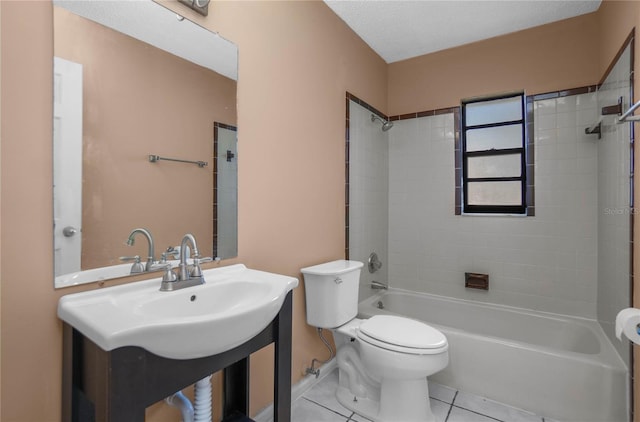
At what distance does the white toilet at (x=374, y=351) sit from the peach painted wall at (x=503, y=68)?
68.7 inches

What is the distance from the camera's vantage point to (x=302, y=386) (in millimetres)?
1938

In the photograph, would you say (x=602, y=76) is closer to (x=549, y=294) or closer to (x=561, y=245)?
(x=561, y=245)

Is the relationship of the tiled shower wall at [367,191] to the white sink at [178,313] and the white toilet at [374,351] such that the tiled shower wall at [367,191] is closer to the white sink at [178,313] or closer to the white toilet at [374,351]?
the white toilet at [374,351]

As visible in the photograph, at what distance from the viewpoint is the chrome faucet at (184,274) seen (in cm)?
116

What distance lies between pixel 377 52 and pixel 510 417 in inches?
108

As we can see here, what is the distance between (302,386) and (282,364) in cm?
88

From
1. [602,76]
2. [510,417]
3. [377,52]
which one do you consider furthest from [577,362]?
[377,52]

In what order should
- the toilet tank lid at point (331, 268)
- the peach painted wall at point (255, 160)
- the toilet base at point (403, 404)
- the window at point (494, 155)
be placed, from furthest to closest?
the window at point (494, 155) < the toilet tank lid at point (331, 268) < the toilet base at point (403, 404) < the peach painted wall at point (255, 160)

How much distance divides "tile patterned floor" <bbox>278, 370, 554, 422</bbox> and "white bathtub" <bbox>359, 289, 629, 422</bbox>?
51 millimetres

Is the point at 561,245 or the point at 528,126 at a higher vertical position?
the point at 528,126

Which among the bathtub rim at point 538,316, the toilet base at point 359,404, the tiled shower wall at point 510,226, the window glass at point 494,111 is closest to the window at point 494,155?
the window glass at point 494,111

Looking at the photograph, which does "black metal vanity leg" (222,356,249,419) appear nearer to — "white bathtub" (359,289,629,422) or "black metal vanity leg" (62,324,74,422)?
"black metal vanity leg" (62,324,74,422)

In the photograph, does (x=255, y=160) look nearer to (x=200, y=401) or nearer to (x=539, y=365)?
(x=200, y=401)

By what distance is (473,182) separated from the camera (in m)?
2.75
